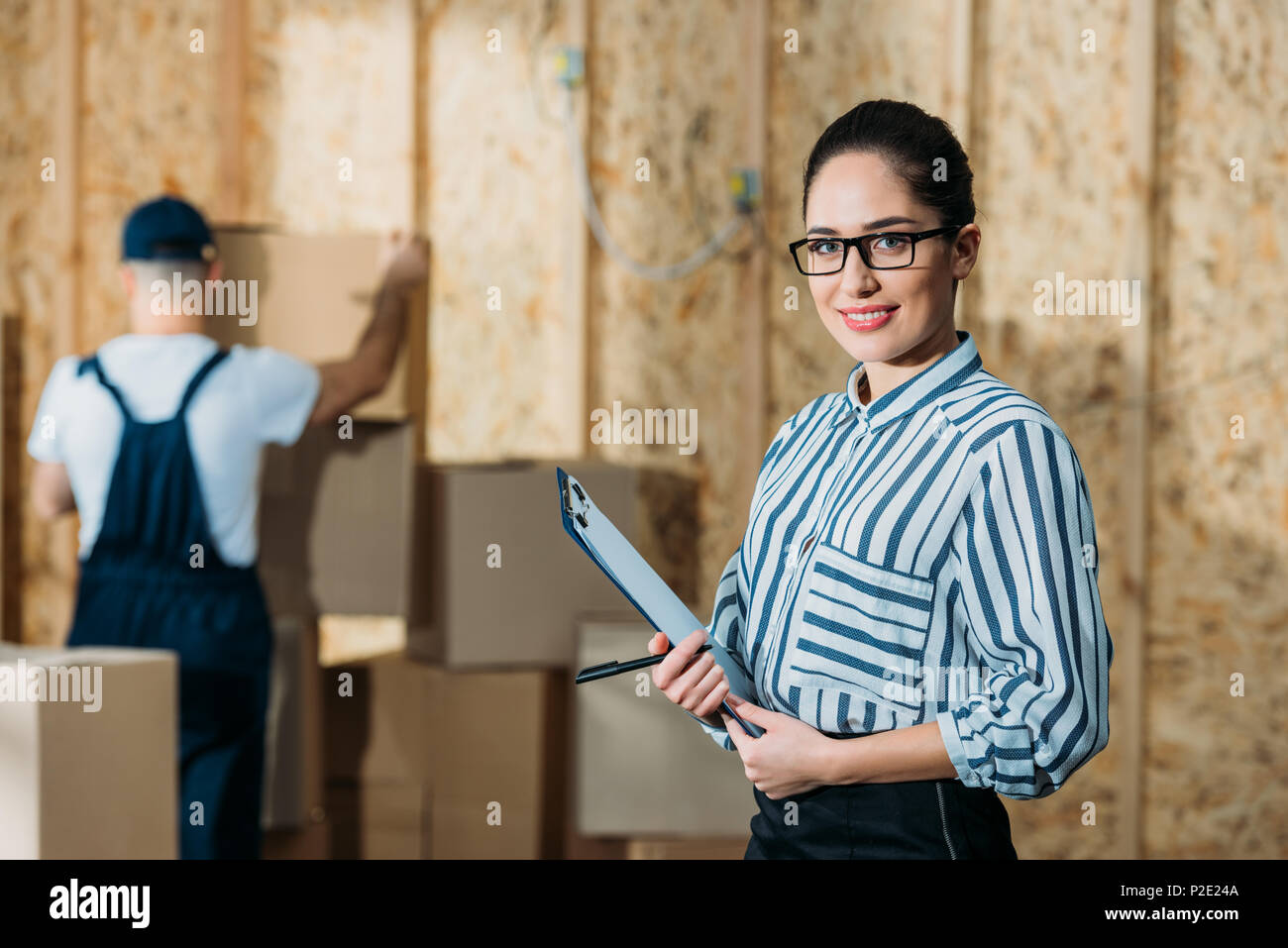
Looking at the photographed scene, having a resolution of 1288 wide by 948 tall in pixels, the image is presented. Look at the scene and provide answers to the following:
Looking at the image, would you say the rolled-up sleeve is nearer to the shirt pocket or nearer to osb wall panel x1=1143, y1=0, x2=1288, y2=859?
the shirt pocket

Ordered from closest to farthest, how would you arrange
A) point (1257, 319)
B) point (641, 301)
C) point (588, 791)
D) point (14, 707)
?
point (14, 707) → point (588, 791) → point (1257, 319) → point (641, 301)

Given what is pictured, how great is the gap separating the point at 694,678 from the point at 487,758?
2.03m

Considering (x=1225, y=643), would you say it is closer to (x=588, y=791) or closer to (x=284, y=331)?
(x=588, y=791)

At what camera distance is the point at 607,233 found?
322cm

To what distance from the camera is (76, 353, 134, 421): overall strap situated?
2574mm

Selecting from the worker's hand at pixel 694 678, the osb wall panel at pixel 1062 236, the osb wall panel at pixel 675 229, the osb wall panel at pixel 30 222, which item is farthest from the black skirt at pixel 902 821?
the osb wall panel at pixel 30 222

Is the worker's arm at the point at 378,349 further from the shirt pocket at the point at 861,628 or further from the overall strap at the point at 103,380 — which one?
the shirt pocket at the point at 861,628

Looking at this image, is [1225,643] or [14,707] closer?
[14,707]

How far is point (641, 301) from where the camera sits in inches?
127

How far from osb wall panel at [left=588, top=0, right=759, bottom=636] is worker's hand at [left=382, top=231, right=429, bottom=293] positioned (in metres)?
0.54

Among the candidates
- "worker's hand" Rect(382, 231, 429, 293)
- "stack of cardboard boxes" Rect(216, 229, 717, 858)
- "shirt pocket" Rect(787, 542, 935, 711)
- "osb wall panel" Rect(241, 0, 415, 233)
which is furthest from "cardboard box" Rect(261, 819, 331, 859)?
"shirt pocket" Rect(787, 542, 935, 711)

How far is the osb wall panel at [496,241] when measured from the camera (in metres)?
3.22

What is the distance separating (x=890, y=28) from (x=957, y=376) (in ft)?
8.06
